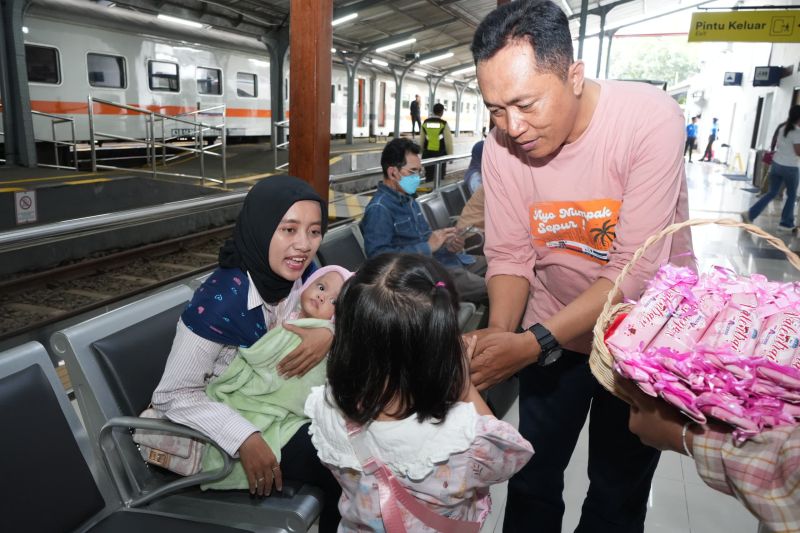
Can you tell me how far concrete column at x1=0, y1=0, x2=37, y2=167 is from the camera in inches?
353

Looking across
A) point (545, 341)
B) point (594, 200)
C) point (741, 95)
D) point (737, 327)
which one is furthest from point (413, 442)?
point (741, 95)

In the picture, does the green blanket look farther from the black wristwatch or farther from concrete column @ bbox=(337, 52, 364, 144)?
concrete column @ bbox=(337, 52, 364, 144)

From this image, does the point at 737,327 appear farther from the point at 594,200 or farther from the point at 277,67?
the point at 277,67

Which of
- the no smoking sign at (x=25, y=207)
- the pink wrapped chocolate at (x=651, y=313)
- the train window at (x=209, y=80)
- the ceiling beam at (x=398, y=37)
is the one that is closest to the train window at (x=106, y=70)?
the train window at (x=209, y=80)

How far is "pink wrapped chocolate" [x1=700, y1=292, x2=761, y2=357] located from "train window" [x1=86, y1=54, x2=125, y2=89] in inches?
438

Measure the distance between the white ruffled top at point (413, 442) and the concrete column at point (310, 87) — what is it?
7.27 feet

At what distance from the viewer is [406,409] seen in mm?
1327

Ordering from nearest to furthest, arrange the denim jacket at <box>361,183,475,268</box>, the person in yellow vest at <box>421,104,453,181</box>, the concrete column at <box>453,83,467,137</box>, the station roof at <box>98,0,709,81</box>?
the denim jacket at <box>361,183,475,268</box>
the person in yellow vest at <box>421,104,453,181</box>
the station roof at <box>98,0,709,81</box>
the concrete column at <box>453,83,467,137</box>

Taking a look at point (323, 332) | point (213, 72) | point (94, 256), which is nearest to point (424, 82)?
point (213, 72)

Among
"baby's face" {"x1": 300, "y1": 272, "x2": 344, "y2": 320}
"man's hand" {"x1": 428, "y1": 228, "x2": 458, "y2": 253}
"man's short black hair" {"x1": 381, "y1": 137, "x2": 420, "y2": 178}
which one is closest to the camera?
"baby's face" {"x1": 300, "y1": 272, "x2": 344, "y2": 320}

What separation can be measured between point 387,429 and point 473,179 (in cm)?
452

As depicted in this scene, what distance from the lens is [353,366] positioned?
129 centimetres

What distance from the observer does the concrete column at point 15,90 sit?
896cm

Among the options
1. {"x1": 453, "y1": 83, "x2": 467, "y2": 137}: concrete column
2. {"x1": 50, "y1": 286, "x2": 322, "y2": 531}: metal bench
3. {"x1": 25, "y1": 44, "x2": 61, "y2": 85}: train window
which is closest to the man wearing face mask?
{"x1": 50, "y1": 286, "x2": 322, "y2": 531}: metal bench
